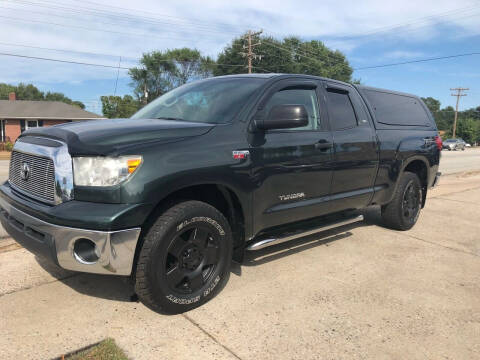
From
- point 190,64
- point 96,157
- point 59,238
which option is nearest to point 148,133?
point 96,157

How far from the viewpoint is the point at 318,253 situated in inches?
173

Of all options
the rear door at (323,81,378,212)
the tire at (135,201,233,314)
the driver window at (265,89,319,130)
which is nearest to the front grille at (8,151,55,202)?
the tire at (135,201,233,314)

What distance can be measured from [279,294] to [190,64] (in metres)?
53.3

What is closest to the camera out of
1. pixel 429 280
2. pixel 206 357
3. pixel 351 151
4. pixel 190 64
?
pixel 206 357

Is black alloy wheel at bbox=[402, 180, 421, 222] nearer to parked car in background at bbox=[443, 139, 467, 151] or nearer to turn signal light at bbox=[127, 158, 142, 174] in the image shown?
turn signal light at bbox=[127, 158, 142, 174]

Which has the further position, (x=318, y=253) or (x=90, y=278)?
(x=318, y=253)

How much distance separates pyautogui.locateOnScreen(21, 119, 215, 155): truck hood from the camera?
2557 millimetres

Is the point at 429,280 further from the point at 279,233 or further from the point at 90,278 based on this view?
the point at 90,278

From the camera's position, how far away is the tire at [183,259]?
2662mm

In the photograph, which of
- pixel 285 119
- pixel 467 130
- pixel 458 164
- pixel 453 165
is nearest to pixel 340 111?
pixel 285 119

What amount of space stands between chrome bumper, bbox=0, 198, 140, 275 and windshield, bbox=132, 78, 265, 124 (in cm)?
128

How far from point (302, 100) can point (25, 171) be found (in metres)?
2.55

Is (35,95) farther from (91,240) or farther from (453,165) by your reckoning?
(91,240)

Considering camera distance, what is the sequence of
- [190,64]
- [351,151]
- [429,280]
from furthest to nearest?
[190,64], [351,151], [429,280]
